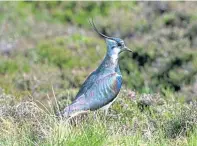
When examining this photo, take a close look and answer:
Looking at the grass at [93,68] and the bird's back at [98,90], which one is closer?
the grass at [93,68]

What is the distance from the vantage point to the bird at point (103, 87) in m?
8.66

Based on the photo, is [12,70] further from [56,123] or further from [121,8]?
[56,123]

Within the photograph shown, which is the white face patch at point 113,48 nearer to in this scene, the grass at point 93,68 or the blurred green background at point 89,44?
the grass at point 93,68

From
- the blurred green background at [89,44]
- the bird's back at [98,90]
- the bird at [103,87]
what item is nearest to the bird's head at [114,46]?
the bird at [103,87]

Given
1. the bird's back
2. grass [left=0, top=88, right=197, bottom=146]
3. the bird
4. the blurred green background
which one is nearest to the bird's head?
the bird

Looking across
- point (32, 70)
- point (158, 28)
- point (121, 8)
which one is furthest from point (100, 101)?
point (121, 8)

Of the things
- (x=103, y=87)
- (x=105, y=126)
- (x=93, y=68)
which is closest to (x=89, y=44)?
(x=93, y=68)

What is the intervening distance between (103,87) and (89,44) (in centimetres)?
1051

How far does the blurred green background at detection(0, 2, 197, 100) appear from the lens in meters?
14.7

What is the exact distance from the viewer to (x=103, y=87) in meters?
8.87

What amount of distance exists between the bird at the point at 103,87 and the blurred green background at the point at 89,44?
2.51 m

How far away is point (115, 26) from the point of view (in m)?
20.5

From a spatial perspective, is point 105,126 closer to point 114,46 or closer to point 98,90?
point 98,90

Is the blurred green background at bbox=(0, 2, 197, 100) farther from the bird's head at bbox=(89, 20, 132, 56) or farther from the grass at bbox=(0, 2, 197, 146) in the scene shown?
the bird's head at bbox=(89, 20, 132, 56)
